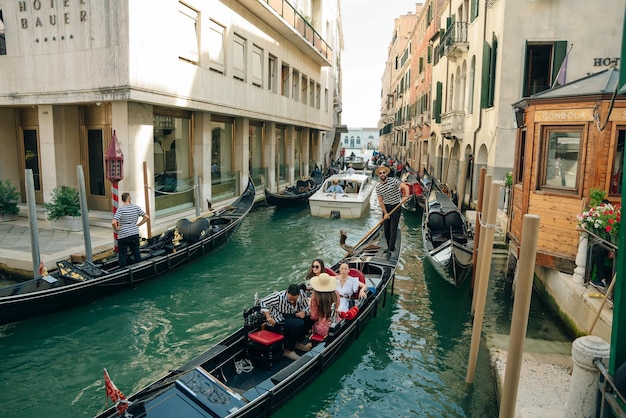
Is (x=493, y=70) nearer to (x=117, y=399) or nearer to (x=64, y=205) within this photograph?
(x=64, y=205)

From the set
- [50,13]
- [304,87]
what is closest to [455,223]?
[50,13]

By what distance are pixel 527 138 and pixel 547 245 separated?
157 cm

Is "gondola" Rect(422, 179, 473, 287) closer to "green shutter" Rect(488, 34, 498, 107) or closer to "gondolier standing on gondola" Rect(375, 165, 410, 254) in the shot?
"gondolier standing on gondola" Rect(375, 165, 410, 254)

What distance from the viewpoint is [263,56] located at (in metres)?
15.8

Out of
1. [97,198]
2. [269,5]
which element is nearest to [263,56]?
[269,5]

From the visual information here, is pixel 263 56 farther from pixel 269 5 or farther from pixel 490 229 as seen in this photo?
pixel 490 229

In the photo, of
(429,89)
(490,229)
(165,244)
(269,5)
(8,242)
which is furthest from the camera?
(429,89)

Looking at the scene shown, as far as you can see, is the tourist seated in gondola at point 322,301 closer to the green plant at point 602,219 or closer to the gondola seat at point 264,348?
the gondola seat at point 264,348

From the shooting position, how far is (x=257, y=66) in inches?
604

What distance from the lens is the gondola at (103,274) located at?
19.7 feet

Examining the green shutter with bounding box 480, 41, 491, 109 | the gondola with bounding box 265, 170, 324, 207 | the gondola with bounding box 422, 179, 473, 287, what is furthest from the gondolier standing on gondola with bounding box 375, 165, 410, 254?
the gondola with bounding box 265, 170, 324, 207

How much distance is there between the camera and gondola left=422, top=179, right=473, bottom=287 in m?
7.56

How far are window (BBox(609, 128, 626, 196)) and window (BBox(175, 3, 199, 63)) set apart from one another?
8.87 metres

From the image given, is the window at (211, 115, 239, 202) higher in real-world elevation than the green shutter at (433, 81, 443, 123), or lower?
lower
